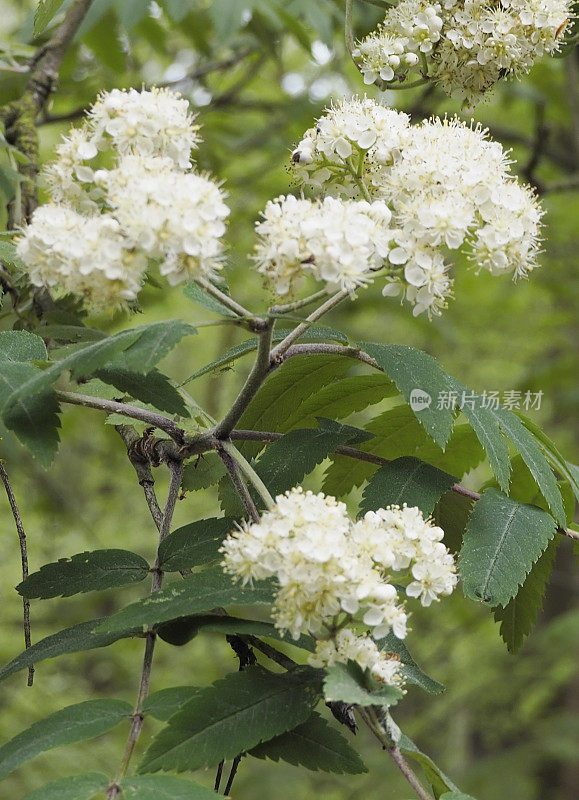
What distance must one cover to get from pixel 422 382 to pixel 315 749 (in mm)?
596

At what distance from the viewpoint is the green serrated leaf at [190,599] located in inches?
47.1

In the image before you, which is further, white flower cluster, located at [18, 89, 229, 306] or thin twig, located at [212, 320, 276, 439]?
thin twig, located at [212, 320, 276, 439]

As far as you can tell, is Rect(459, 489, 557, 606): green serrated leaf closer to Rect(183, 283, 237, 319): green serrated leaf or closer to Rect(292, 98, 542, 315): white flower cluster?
Rect(292, 98, 542, 315): white flower cluster

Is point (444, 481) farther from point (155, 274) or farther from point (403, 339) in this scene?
point (403, 339)

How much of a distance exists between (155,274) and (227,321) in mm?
1191

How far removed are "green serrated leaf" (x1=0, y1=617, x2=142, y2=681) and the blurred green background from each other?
1.00 meters

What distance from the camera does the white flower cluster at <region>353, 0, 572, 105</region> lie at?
1.78 metres

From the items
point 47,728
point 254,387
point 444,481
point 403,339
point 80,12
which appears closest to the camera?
point 47,728

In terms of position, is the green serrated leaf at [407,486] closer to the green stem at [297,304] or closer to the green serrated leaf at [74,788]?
the green stem at [297,304]

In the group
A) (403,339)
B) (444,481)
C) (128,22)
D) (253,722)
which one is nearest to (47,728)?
(253,722)

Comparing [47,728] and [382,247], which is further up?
[382,247]

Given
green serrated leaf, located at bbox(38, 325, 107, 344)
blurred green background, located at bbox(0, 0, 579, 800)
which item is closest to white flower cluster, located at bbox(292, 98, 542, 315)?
green serrated leaf, located at bbox(38, 325, 107, 344)

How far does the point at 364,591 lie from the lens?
1084 millimetres

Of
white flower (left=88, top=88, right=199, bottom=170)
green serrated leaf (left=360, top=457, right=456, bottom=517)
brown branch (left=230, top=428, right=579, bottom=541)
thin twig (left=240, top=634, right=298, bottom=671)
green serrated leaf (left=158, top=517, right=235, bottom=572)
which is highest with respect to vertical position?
white flower (left=88, top=88, right=199, bottom=170)
